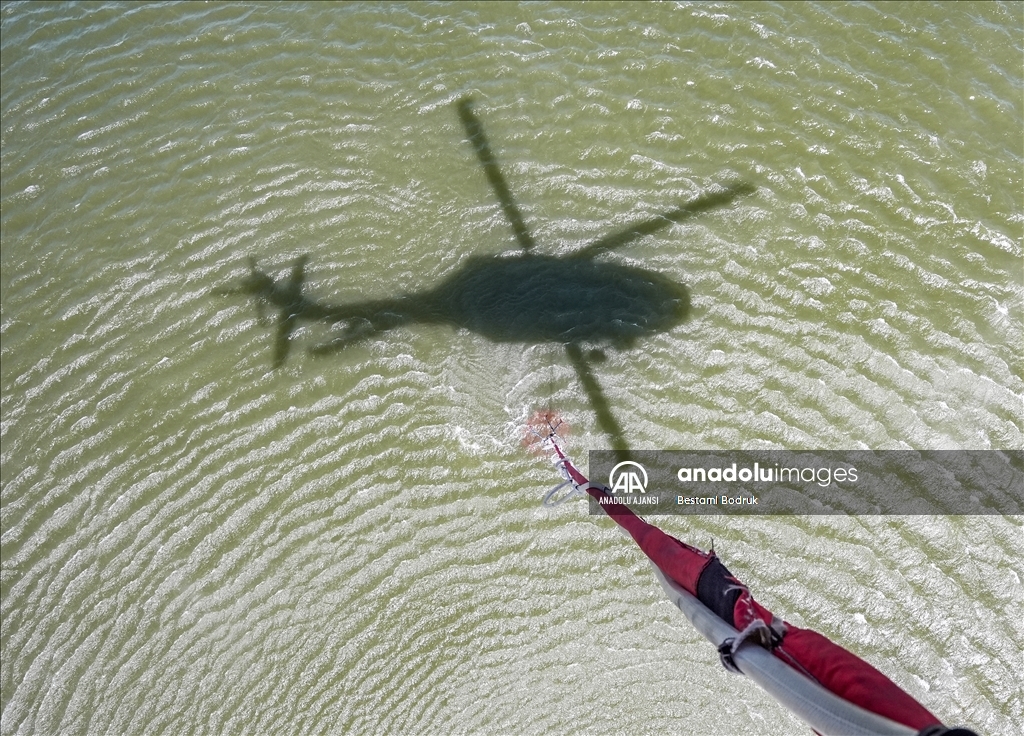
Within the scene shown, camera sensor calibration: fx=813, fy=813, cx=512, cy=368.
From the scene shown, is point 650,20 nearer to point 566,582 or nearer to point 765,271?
point 765,271

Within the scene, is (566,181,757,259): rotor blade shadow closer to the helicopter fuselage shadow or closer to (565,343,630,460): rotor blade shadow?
the helicopter fuselage shadow

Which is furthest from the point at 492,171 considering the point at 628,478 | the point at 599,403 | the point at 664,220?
the point at 628,478

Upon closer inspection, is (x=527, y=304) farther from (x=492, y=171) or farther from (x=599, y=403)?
(x=492, y=171)

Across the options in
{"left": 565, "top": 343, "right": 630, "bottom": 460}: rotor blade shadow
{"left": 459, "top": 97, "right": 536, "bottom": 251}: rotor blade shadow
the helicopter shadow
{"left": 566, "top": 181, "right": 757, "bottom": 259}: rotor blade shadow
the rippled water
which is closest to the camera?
the rippled water

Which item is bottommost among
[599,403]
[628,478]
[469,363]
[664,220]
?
[628,478]

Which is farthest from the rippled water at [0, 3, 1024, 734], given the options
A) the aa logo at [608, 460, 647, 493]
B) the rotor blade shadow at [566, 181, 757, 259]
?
the aa logo at [608, 460, 647, 493]

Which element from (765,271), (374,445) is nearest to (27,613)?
(374,445)
